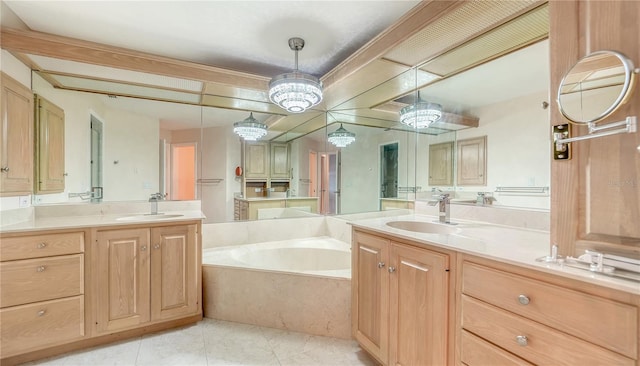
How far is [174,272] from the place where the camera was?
2131 mm

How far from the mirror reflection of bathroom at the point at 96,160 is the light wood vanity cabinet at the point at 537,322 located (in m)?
3.05

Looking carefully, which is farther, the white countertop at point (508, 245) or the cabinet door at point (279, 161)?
the cabinet door at point (279, 161)

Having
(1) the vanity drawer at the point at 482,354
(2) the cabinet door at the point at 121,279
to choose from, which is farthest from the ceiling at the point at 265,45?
(1) the vanity drawer at the point at 482,354

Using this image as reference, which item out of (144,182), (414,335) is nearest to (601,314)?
(414,335)

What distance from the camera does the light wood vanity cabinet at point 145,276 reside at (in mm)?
1912

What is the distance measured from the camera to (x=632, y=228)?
873mm

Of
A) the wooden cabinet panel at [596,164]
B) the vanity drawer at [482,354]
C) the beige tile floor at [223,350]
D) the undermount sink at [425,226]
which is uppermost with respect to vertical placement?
the wooden cabinet panel at [596,164]

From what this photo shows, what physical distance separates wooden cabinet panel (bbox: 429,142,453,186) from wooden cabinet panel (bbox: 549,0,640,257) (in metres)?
1.17

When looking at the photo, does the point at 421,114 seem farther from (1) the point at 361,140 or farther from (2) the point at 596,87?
(2) the point at 596,87

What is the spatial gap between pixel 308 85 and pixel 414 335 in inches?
70.7

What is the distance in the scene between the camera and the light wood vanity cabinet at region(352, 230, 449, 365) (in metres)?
1.25

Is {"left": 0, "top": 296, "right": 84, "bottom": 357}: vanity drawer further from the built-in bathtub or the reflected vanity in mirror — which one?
the reflected vanity in mirror

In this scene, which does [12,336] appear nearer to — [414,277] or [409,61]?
[414,277]

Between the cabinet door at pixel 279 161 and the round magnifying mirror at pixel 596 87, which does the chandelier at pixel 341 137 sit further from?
the round magnifying mirror at pixel 596 87
